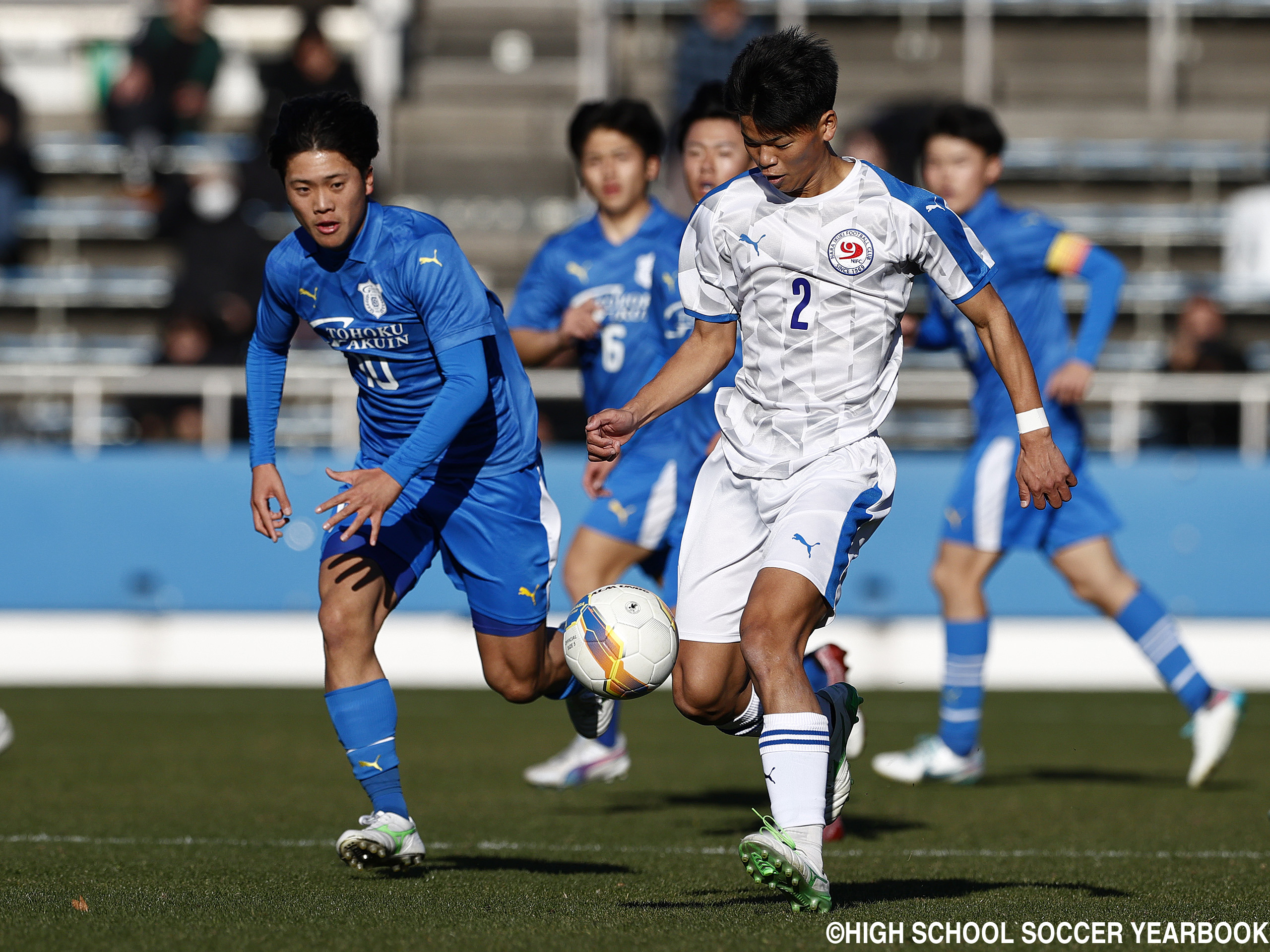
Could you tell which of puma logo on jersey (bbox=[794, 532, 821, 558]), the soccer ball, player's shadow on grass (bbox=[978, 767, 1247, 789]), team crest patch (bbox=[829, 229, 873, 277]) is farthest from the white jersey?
player's shadow on grass (bbox=[978, 767, 1247, 789])

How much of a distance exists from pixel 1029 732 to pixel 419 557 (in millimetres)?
5557

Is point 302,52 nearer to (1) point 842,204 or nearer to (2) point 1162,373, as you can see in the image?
(2) point 1162,373

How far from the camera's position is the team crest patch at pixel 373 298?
5.50 meters

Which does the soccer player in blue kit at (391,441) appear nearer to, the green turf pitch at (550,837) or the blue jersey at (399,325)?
the blue jersey at (399,325)

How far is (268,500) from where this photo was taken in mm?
5531

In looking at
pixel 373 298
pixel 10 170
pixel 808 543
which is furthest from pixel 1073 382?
pixel 10 170

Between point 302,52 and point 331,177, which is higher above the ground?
point 302,52

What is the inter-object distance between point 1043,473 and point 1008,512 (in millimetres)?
3163

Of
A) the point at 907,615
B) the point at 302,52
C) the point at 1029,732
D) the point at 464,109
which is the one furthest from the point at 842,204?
the point at 464,109

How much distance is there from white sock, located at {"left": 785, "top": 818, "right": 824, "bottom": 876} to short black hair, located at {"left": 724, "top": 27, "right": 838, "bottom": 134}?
185 centimetres

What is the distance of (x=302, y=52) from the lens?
1648 cm

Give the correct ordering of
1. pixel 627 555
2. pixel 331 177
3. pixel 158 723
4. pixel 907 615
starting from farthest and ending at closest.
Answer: pixel 907 615 < pixel 158 723 < pixel 627 555 < pixel 331 177

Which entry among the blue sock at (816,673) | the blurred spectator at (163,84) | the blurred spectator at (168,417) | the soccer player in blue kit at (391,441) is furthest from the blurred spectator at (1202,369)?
the blurred spectator at (163,84)

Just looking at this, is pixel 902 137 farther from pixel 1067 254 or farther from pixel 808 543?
pixel 808 543
